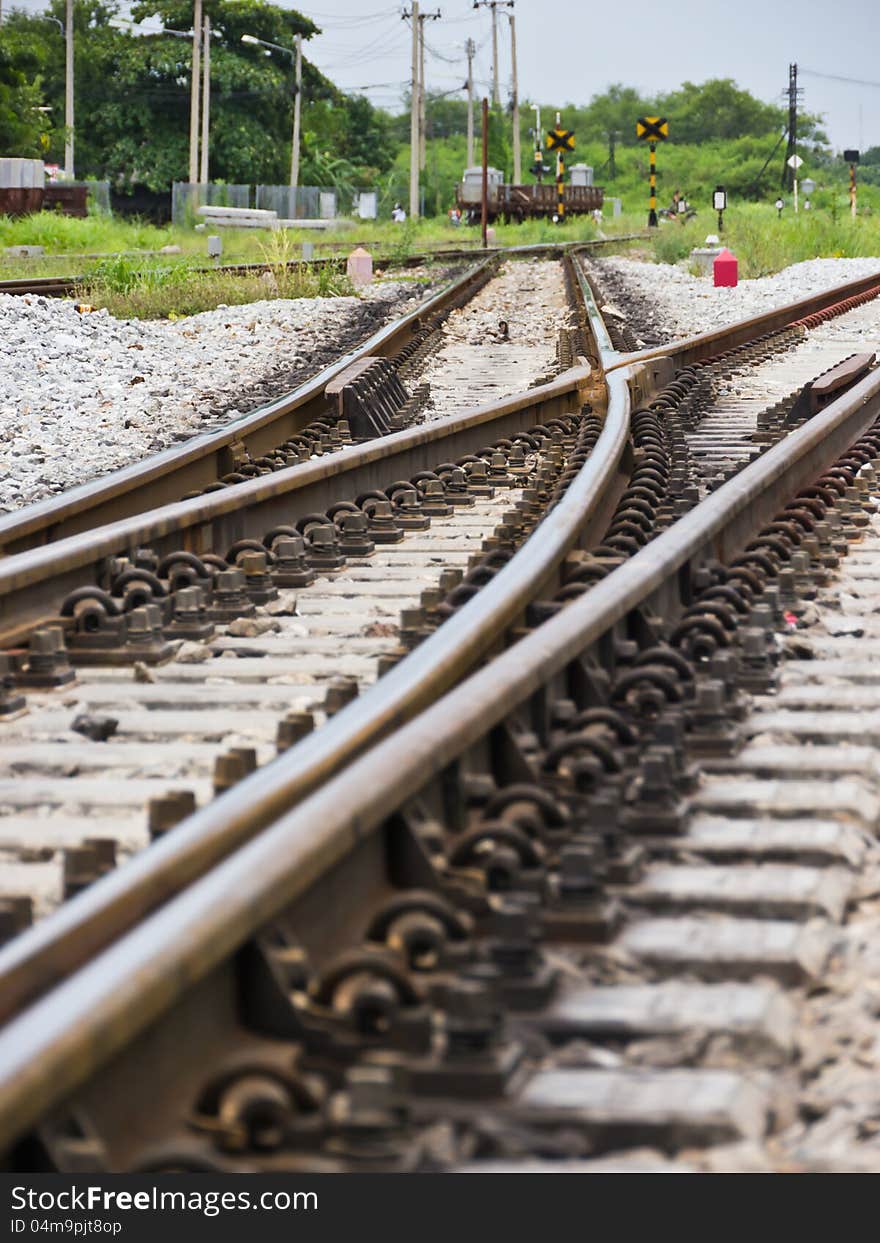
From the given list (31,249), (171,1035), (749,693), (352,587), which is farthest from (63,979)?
(31,249)

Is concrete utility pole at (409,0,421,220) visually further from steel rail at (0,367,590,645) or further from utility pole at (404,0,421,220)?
steel rail at (0,367,590,645)

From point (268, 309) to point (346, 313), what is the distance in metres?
0.83

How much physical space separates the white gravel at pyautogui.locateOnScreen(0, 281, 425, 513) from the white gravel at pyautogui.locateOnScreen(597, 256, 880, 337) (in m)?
3.17

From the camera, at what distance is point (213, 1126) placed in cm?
250

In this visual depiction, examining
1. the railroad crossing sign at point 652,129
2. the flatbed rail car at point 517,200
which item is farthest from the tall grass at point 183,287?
the flatbed rail car at point 517,200

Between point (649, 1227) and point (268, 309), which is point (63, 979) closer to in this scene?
point (649, 1227)

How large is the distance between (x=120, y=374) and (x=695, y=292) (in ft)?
40.1

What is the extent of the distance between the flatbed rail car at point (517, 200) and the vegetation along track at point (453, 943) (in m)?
A: 58.4

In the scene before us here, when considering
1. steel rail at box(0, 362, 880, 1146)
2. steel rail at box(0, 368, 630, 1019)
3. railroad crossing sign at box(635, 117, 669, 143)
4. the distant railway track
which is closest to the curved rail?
the distant railway track

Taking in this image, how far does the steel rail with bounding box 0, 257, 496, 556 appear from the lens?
7.09 metres

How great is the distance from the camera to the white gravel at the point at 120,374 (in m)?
10.3

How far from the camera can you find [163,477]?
855 cm

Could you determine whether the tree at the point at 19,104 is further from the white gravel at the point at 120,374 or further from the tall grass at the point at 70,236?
the white gravel at the point at 120,374

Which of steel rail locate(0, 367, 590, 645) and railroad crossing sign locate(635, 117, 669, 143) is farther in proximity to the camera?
railroad crossing sign locate(635, 117, 669, 143)
